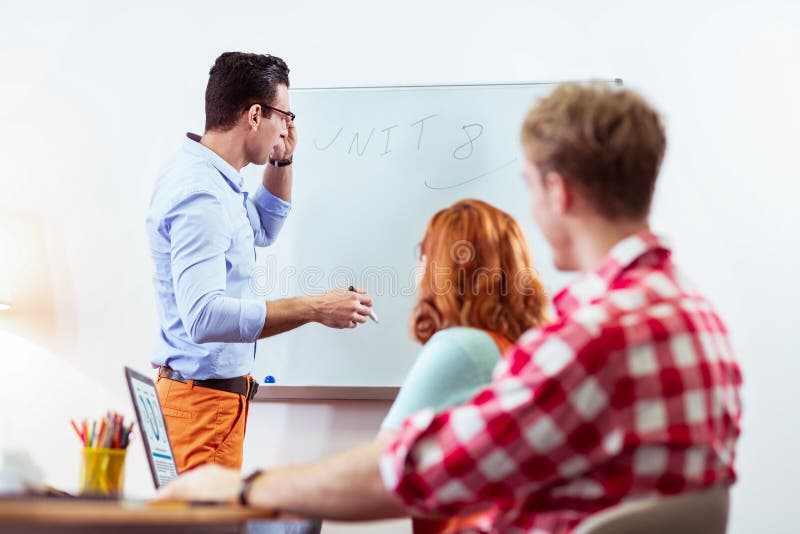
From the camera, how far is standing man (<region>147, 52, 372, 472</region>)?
79.7 inches

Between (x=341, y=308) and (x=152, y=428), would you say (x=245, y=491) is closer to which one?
(x=152, y=428)

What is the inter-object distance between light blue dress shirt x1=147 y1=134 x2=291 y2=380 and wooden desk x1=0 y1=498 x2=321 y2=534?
36.8 inches

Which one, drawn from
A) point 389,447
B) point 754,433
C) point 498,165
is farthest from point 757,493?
point 389,447

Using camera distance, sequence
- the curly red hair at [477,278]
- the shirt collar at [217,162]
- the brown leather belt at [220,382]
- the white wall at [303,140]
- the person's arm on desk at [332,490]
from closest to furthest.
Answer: the person's arm on desk at [332,490]
the curly red hair at [477,278]
the brown leather belt at [220,382]
the shirt collar at [217,162]
the white wall at [303,140]

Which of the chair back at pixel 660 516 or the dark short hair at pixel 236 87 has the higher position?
the dark short hair at pixel 236 87

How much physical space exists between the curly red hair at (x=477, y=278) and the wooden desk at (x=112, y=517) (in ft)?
1.59

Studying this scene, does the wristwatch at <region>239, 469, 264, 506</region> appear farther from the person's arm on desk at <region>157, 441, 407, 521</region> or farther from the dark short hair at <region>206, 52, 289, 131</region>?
the dark short hair at <region>206, 52, 289, 131</region>

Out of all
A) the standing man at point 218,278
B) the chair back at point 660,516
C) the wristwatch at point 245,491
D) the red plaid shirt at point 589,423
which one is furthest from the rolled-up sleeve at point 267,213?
the chair back at point 660,516

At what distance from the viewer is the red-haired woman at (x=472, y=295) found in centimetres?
129

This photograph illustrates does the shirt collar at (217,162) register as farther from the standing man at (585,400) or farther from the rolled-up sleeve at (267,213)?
the standing man at (585,400)

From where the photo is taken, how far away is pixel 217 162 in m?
2.23

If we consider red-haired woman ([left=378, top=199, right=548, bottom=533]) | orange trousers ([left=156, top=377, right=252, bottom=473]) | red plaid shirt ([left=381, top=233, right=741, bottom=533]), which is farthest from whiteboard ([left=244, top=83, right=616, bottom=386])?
red plaid shirt ([left=381, top=233, right=741, bottom=533])

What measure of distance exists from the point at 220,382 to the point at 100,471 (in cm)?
67

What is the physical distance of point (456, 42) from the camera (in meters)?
2.59
